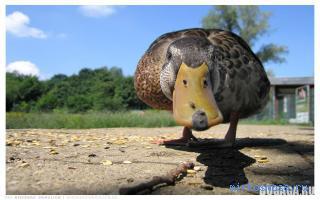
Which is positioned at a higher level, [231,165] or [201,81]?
[201,81]

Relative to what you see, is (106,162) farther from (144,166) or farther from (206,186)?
(206,186)

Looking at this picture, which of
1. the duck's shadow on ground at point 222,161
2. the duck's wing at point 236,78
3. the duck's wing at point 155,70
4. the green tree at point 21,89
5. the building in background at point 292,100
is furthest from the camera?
the green tree at point 21,89

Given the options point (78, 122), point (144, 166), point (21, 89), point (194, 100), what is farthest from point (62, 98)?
point (194, 100)

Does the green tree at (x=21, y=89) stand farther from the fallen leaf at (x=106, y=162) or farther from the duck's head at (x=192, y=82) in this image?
the duck's head at (x=192, y=82)

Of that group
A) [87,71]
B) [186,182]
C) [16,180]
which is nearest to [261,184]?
[186,182]

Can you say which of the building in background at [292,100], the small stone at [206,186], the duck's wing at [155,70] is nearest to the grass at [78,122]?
the duck's wing at [155,70]

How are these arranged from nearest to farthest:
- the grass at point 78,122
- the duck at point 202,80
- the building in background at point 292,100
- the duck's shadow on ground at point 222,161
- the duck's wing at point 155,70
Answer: the duck at point 202,80, the duck's shadow on ground at point 222,161, the duck's wing at point 155,70, the grass at point 78,122, the building in background at point 292,100

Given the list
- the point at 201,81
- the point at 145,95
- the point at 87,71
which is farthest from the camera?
the point at 87,71

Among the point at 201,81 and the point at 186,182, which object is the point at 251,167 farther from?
the point at 201,81
